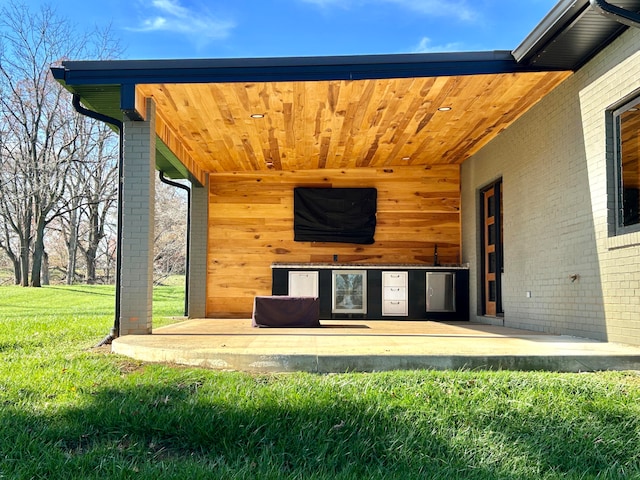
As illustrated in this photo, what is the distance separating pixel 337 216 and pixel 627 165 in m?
5.99

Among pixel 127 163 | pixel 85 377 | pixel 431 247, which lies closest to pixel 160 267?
Answer: pixel 431 247

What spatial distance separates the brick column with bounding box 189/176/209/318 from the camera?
34.6 feet

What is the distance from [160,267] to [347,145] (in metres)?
19.7

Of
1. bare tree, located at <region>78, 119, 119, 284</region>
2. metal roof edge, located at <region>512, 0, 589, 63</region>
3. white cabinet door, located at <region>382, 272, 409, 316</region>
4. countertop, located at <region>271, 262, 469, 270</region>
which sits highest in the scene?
bare tree, located at <region>78, 119, 119, 284</region>

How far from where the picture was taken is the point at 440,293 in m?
10.1

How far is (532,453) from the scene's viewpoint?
10.2 ft

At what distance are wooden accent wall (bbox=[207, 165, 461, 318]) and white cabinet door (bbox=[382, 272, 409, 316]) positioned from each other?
69 cm

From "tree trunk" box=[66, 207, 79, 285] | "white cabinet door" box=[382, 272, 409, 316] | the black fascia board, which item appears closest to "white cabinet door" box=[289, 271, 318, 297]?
"white cabinet door" box=[382, 272, 409, 316]

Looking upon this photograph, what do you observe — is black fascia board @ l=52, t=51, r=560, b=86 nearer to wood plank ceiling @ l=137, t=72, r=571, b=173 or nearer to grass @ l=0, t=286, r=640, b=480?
wood plank ceiling @ l=137, t=72, r=571, b=173

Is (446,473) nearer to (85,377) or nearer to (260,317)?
(85,377)

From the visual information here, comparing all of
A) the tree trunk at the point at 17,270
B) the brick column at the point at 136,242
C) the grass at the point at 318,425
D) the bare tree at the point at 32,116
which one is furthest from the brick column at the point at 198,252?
the tree trunk at the point at 17,270

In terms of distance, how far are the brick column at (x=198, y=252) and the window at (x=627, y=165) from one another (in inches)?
281

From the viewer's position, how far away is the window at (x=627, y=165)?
5.04 meters

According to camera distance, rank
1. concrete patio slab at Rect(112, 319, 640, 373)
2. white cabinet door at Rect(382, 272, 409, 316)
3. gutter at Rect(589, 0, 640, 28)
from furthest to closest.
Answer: white cabinet door at Rect(382, 272, 409, 316), gutter at Rect(589, 0, 640, 28), concrete patio slab at Rect(112, 319, 640, 373)
